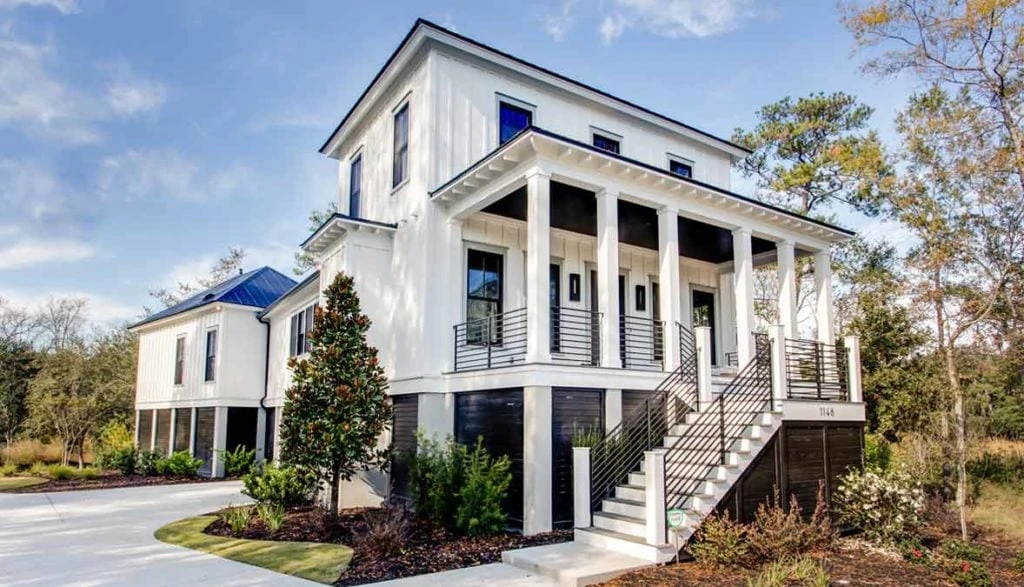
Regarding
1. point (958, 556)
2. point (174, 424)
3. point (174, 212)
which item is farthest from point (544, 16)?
point (174, 212)

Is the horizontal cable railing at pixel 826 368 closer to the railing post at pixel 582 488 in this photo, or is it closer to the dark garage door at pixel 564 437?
the dark garage door at pixel 564 437

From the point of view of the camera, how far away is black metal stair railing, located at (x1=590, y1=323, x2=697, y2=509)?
8.89m

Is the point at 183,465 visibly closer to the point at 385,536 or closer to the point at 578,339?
the point at 578,339

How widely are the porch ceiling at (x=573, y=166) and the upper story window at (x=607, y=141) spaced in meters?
2.51

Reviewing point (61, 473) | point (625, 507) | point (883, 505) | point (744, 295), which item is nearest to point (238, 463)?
point (61, 473)

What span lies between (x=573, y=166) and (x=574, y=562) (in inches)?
222

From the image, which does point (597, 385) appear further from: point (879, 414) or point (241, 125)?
point (241, 125)

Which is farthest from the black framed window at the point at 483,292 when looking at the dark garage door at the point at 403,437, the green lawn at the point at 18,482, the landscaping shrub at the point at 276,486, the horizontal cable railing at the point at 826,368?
the green lawn at the point at 18,482

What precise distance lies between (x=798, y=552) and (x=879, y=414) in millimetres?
11658

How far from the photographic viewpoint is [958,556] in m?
7.43

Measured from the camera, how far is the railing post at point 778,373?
9.24 meters

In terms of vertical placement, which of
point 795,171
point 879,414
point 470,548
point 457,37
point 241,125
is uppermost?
point 241,125

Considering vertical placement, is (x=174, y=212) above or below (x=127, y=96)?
below

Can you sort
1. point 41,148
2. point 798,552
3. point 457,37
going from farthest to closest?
point 41,148 → point 457,37 → point 798,552
